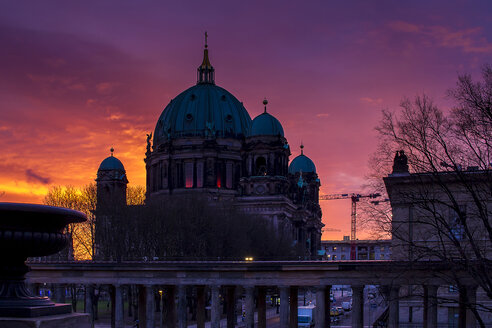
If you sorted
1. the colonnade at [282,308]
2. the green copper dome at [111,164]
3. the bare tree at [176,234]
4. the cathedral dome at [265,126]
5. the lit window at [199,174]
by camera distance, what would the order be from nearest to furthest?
the colonnade at [282,308], the bare tree at [176,234], the cathedral dome at [265,126], the lit window at [199,174], the green copper dome at [111,164]

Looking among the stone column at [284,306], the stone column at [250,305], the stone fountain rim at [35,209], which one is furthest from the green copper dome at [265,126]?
the stone fountain rim at [35,209]

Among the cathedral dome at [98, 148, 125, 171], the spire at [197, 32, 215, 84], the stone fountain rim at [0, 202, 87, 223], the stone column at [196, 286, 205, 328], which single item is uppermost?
the spire at [197, 32, 215, 84]

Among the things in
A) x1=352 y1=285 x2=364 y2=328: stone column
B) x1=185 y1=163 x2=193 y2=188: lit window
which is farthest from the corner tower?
x1=352 y1=285 x2=364 y2=328: stone column

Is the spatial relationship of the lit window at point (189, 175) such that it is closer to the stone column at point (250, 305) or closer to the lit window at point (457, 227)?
the stone column at point (250, 305)

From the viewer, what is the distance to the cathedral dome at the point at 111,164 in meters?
166

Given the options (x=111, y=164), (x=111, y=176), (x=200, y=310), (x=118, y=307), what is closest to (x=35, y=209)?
(x=118, y=307)

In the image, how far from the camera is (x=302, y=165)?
603 feet

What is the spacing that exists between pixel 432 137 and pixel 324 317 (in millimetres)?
24810

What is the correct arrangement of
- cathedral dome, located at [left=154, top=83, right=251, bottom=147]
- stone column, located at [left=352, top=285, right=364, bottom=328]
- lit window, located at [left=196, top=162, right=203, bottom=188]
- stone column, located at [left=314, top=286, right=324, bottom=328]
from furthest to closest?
cathedral dome, located at [left=154, top=83, right=251, bottom=147], lit window, located at [left=196, top=162, right=203, bottom=188], stone column, located at [left=314, top=286, right=324, bottom=328], stone column, located at [left=352, top=285, right=364, bottom=328]

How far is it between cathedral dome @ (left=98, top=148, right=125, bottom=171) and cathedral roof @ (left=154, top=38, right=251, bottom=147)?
11071 millimetres

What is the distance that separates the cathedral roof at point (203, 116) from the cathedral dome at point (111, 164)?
11.1 m

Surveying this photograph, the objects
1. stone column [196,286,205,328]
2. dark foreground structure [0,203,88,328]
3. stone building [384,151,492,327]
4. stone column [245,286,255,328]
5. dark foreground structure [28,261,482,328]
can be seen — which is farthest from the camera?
stone column [196,286,205,328]

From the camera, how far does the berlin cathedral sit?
134500 mm

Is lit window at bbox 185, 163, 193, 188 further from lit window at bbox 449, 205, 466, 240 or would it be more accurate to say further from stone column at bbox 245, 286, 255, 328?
lit window at bbox 449, 205, 466, 240
